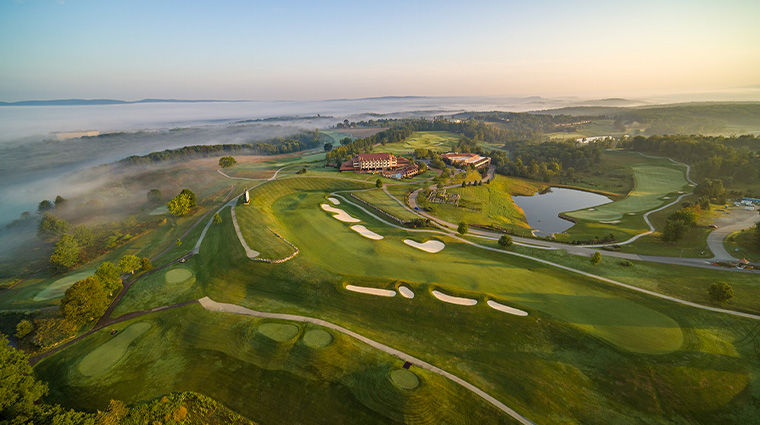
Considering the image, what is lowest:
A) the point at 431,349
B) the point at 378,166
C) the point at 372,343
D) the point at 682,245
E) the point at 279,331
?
the point at 431,349

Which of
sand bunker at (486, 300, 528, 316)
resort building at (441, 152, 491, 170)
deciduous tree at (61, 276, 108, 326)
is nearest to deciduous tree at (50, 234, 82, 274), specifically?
deciduous tree at (61, 276, 108, 326)

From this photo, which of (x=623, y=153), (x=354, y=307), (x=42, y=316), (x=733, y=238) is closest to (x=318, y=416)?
(x=354, y=307)

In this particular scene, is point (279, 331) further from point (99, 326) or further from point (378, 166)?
point (378, 166)

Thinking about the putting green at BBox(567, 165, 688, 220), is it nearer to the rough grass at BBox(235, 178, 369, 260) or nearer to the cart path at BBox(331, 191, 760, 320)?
the cart path at BBox(331, 191, 760, 320)

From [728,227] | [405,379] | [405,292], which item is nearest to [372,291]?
[405,292]

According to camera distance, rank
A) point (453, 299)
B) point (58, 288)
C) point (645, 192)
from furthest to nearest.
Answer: point (645, 192)
point (58, 288)
point (453, 299)

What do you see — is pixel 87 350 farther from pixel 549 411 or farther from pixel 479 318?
pixel 549 411
